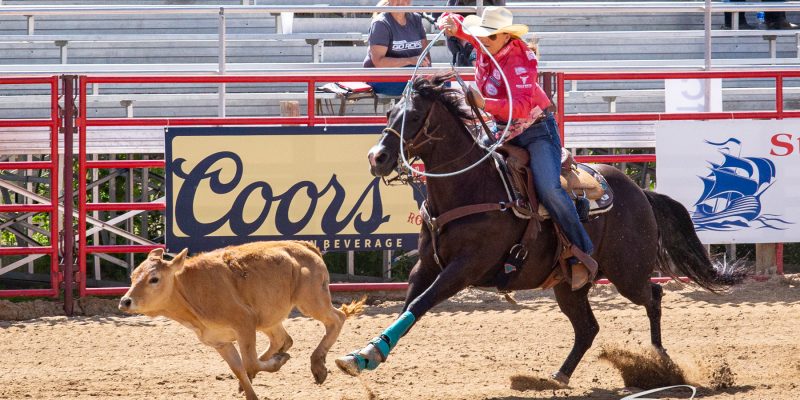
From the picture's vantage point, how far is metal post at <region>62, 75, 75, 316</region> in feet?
34.7

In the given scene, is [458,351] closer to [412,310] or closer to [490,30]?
[412,310]

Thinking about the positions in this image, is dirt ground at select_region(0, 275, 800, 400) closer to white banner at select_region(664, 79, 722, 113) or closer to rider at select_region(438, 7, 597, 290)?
rider at select_region(438, 7, 597, 290)

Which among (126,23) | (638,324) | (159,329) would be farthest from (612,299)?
(126,23)

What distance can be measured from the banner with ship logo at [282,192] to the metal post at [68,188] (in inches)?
37.6

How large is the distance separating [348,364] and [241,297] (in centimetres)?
139

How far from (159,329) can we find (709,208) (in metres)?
5.65

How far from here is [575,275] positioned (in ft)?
24.3

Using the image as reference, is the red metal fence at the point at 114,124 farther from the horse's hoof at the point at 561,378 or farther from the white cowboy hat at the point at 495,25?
the white cowboy hat at the point at 495,25

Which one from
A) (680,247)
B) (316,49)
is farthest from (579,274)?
(316,49)

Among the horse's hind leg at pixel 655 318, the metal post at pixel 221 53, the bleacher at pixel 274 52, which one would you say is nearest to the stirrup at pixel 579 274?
the horse's hind leg at pixel 655 318

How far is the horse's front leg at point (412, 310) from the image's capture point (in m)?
6.33

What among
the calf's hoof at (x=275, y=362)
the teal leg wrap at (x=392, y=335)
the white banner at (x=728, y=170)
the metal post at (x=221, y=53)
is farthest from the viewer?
the white banner at (x=728, y=170)

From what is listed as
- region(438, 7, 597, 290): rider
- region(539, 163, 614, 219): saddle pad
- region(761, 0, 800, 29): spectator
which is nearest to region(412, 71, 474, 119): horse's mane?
region(438, 7, 597, 290): rider

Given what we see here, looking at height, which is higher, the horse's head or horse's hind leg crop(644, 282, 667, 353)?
the horse's head
